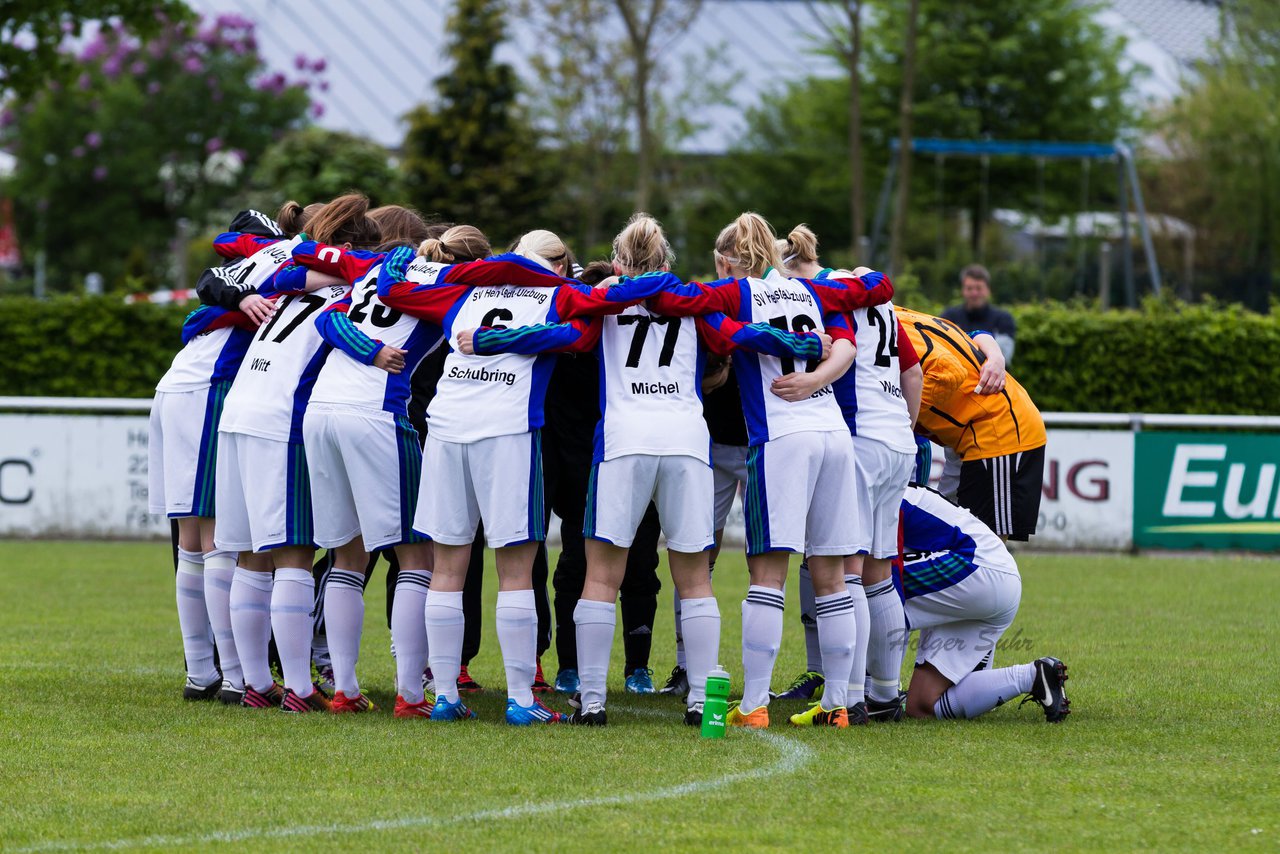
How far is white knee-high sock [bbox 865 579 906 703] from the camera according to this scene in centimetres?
668

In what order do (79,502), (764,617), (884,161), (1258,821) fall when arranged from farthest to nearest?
Answer: (884,161), (79,502), (764,617), (1258,821)

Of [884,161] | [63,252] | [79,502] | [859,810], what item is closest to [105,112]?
[63,252]

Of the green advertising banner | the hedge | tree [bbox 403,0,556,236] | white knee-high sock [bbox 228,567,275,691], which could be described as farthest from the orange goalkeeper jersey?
tree [bbox 403,0,556,236]

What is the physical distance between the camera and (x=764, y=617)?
6.30 meters

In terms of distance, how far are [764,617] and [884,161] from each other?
31367mm

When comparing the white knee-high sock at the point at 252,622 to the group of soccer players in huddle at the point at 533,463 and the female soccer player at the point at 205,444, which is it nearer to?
the group of soccer players in huddle at the point at 533,463

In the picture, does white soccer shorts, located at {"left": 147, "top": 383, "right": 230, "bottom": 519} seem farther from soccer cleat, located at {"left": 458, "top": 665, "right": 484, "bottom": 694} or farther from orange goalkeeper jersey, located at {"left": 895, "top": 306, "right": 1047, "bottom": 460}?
orange goalkeeper jersey, located at {"left": 895, "top": 306, "right": 1047, "bottom": 460}

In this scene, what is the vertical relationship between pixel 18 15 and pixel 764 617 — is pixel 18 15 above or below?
above

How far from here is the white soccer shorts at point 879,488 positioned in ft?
21.6

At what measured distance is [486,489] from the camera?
636 cm

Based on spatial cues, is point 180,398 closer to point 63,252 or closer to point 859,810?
point 859,810

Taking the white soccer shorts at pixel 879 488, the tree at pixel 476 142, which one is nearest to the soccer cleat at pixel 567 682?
the white soccer shorts at pixel 879 488

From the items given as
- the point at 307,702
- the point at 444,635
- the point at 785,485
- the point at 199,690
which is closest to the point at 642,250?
the point at 785,485

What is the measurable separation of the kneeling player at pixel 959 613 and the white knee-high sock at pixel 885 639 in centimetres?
14
